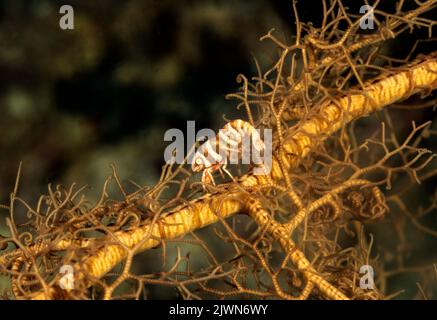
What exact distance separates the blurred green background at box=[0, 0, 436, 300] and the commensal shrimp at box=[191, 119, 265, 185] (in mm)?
497

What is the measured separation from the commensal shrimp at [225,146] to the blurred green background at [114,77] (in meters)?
0.50

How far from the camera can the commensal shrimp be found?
3.81ft

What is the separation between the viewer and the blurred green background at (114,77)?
1.60 meters

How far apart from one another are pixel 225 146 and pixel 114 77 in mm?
583

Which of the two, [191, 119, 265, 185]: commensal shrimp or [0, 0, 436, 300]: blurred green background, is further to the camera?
[0, 0, 436, 300]: blurred green background

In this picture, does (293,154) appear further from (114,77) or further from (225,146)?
(114,77)

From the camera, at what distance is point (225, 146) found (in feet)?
3.85

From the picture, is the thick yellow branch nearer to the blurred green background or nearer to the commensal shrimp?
the commensal shrimp

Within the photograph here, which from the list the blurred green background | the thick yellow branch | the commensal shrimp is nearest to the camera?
the thick yellow branch

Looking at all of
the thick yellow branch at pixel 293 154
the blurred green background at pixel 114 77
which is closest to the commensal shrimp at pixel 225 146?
the thick yellow branch at pixel 293 154

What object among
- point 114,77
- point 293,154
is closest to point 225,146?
point 293,154

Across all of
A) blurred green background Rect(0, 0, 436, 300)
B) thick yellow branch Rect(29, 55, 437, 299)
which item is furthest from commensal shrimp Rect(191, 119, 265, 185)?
blurred green background Rect(0, 0, 436, 300)

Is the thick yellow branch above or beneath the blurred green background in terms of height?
beneath

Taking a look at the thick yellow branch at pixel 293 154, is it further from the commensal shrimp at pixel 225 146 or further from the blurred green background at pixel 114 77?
the blurred green background at pixel 114 77
